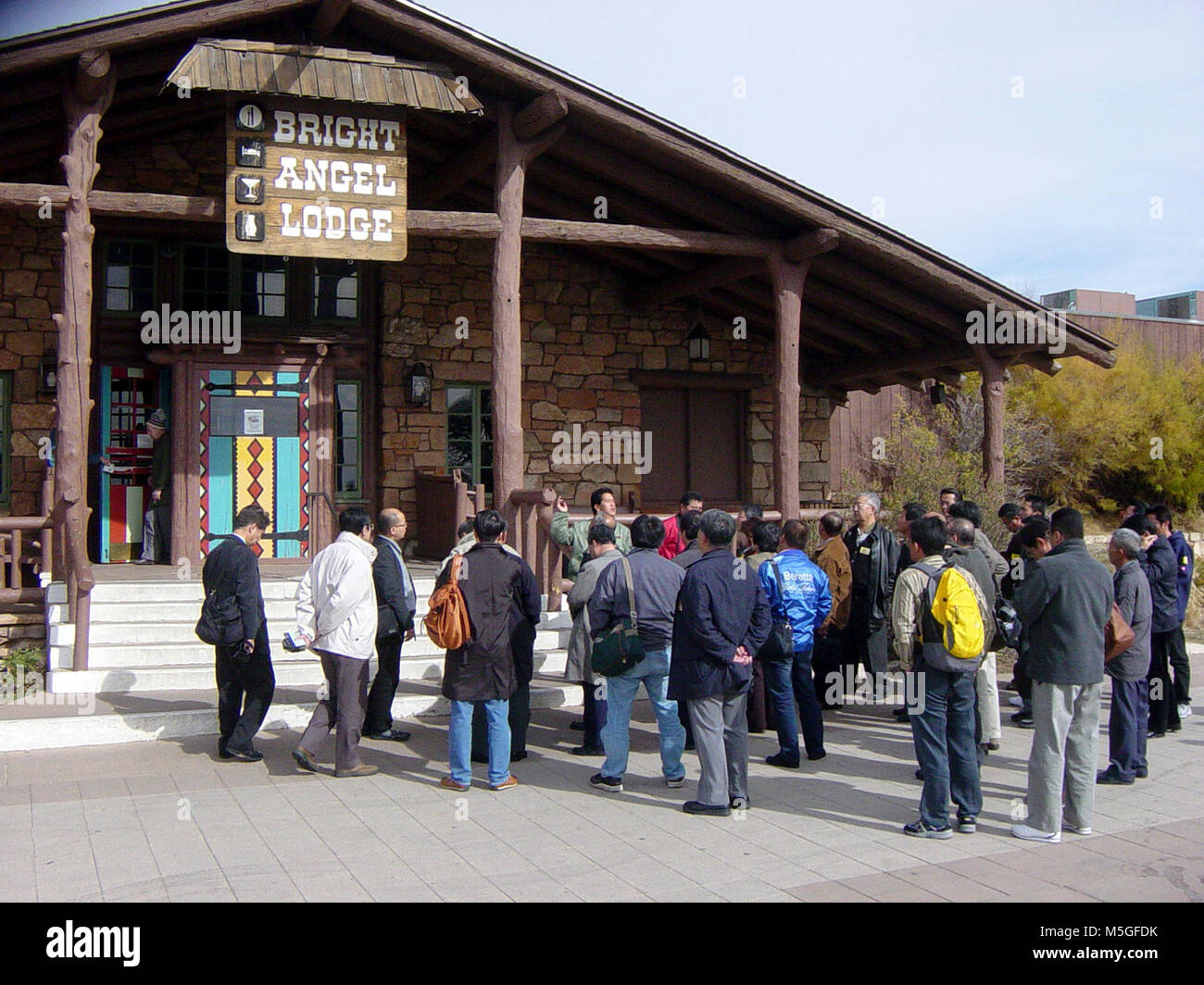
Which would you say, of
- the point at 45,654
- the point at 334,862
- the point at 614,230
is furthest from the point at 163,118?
the point at 334,862

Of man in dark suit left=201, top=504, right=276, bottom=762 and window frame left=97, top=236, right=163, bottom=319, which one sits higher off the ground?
window frame left=97, top=236, right=163, bottom=319

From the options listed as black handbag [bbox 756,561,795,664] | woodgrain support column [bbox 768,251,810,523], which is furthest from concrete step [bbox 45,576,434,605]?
woodgrain support column [bbox 768,251,810,523]

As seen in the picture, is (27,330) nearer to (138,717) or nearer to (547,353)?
(547,353)

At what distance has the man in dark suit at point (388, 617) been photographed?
24.7 feet

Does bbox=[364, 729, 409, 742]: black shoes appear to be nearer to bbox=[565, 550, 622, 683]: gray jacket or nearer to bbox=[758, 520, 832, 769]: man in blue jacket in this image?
bbox=[565, 550, 622, 683]: gray jacket

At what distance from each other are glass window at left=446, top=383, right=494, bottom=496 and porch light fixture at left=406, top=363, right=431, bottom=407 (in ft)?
1.46

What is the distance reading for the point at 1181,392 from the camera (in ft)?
65.4

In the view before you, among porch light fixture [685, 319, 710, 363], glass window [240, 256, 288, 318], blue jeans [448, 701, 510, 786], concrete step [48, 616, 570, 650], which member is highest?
glass window [240, 256, 288, 318]

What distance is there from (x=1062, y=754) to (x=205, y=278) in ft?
33.2

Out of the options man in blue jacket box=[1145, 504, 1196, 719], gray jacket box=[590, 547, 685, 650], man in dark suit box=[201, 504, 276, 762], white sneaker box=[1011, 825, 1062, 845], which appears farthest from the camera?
Result: man in blue jacket box=[1145, 504, 1196, 719]

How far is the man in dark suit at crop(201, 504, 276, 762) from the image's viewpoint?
22.7ft

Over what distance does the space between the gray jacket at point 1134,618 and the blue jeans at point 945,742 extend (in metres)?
1.43
